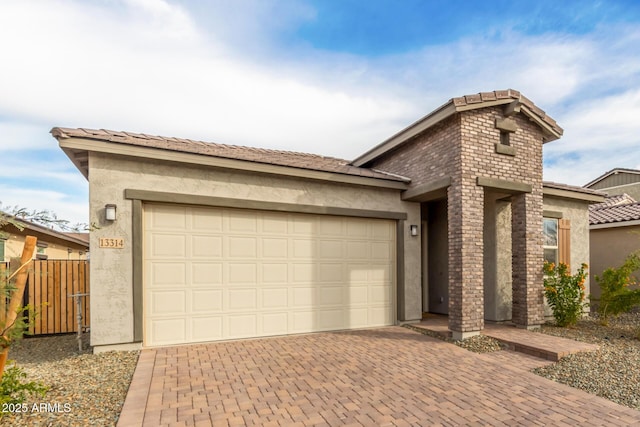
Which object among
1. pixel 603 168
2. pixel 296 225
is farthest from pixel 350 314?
pixel 603 168

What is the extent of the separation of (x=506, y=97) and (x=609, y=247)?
7784 millimetres

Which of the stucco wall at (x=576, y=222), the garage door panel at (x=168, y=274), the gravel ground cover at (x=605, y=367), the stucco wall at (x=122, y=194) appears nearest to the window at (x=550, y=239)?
the stucco wall at (x=576, y=222)

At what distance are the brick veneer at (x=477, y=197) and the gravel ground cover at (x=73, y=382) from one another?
5612mm

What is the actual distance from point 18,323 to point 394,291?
6.63 meters

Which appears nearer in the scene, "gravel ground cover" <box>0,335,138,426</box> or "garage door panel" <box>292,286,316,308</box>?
"gravel ground cover" <box>0,335,138,426</box>

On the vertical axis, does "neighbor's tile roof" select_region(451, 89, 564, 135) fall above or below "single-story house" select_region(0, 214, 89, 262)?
above

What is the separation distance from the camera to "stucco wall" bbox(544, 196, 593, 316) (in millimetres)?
9195

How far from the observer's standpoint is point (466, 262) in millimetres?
6500

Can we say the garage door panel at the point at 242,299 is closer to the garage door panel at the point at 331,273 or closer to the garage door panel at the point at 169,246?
the garage door panel at the point at 169,246

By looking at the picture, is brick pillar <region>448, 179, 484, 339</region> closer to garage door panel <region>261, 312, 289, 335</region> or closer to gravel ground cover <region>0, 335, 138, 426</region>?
garage door panel <region>261, 312, 289, 335</region>

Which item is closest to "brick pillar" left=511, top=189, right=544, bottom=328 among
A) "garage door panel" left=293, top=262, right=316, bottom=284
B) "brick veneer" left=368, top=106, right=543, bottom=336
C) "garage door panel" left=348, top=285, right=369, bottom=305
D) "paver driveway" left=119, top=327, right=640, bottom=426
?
"brick veneer" left=368, top=106, right=543, bottom=336

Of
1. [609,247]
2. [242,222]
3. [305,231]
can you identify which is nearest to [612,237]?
[609,247]

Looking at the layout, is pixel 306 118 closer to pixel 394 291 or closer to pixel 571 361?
pixel 394 291

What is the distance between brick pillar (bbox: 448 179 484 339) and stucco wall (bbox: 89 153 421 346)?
2.78 meters
